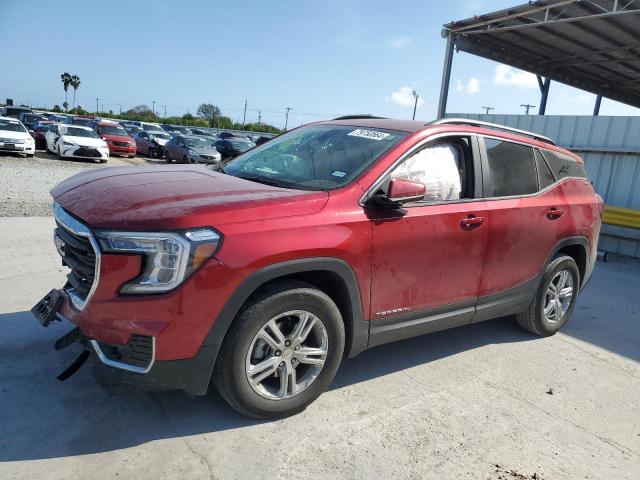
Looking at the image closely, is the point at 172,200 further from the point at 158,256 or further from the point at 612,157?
the point at 612,157

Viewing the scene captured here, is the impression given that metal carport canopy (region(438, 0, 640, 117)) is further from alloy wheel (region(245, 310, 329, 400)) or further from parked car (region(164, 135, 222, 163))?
parked car (region(164, 135, 222, 163))

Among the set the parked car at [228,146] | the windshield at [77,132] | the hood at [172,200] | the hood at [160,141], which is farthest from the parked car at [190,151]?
the hood at [172,200]

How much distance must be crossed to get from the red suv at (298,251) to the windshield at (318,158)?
16 mm

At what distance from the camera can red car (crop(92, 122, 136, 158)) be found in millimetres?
22844

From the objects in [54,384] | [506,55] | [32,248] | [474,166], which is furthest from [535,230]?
[506,55]

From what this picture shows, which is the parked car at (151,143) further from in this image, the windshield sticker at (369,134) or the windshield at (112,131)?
the windshield sticker at (369,134)

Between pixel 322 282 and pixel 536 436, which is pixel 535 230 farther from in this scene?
pixel 322 282

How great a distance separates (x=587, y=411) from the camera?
11.5ft

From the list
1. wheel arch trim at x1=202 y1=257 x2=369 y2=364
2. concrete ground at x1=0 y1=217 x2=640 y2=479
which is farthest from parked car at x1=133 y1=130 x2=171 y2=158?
wheel arch trim at x1=202 y1=257 x2=369 y2=364

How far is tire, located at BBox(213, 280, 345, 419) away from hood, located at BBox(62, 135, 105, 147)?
18.6m

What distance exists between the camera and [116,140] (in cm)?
2292

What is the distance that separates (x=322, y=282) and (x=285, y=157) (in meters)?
1.16

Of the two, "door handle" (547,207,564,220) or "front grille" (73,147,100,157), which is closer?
"door handle" (547,207,564,220)

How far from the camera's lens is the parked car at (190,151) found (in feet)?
67.4
